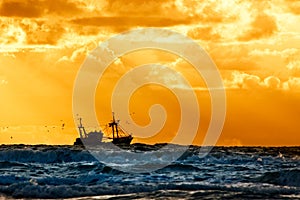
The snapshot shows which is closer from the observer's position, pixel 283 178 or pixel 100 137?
pixel 283 178

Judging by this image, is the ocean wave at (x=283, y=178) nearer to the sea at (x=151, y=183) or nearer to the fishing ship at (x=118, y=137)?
the sea at (x=151, y=183)

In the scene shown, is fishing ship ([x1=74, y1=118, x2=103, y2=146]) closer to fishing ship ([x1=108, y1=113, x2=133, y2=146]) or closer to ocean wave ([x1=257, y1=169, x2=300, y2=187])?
fishing ship ([x1=108, y1=113, x2=133, y2=146])

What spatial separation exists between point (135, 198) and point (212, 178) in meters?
13.8

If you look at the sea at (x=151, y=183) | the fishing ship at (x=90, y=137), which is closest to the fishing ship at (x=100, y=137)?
the fishing ship at (x=90, y=137)

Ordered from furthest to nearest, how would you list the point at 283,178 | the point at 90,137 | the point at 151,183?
the point at 90,137 < the point at 283,178 < the point at 151,183

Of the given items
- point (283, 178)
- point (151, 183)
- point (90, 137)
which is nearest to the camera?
point (151, 183)

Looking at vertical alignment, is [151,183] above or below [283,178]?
above

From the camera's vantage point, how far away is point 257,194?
33094 mm

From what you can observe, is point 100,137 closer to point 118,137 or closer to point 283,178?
point 118,137

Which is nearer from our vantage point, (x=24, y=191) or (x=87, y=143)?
(x=24, y=191)

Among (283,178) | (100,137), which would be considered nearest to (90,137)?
(100,137)

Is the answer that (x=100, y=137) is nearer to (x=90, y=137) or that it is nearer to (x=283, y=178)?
(x=90, y=137)

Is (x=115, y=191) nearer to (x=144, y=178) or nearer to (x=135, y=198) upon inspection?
(x=135, y=198)

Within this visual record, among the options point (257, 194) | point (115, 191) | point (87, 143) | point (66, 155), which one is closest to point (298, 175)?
point (257, 194)
